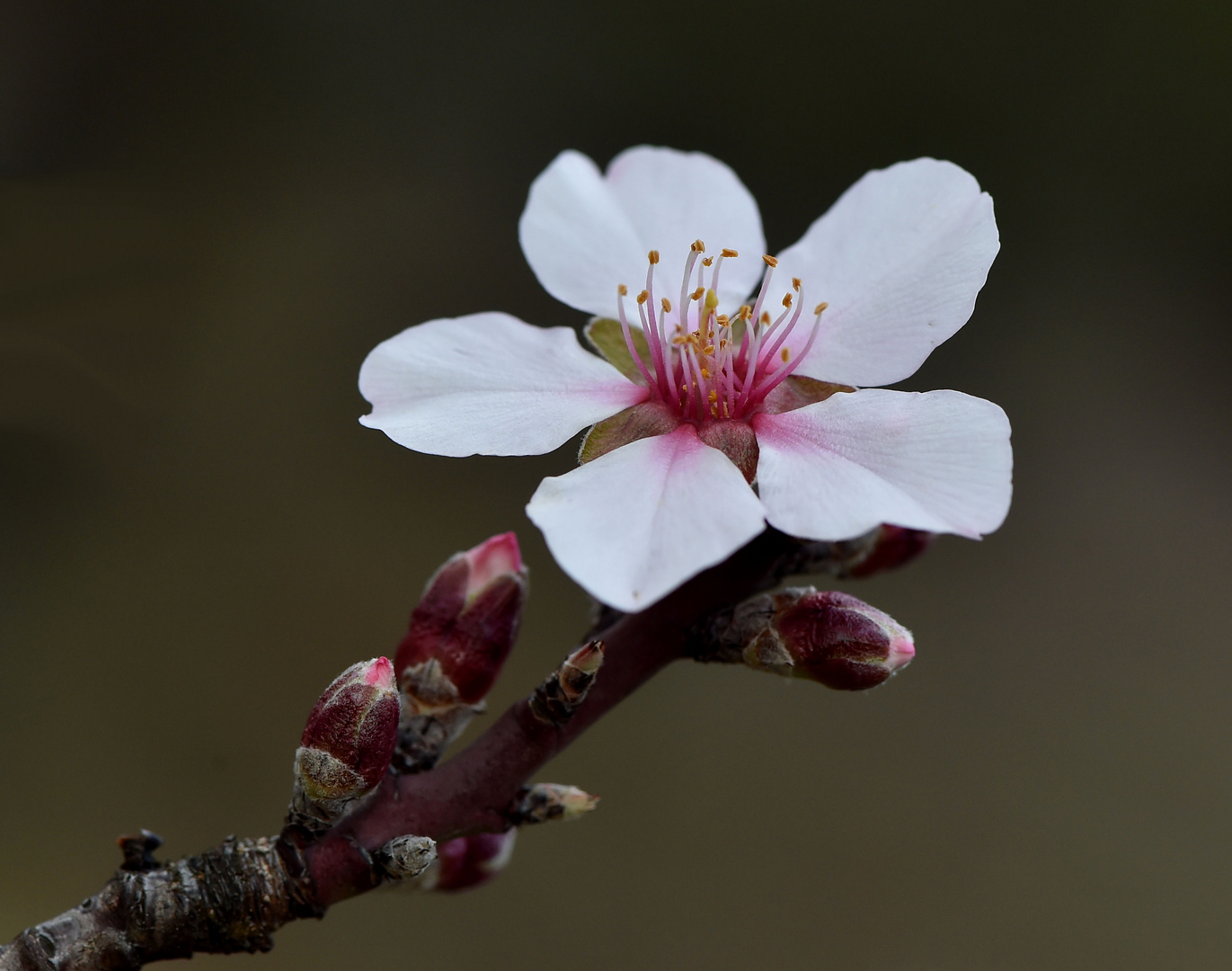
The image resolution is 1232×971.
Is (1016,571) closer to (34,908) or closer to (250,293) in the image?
(250,293)

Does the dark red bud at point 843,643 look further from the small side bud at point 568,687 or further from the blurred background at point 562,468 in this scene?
the blurred background at point 562,468

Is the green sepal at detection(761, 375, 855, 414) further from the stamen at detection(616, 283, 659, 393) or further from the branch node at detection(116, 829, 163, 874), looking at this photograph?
the branch node at detection(116, 829, 163, 874)

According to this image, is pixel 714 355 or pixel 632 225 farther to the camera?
pixel 632 225

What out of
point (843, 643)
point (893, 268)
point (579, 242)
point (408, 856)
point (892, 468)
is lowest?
point (408, 856)

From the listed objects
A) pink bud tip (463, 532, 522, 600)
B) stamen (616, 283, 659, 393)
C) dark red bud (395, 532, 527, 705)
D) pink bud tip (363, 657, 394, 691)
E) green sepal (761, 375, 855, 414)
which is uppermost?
stamen (616, 283, 659, 393)

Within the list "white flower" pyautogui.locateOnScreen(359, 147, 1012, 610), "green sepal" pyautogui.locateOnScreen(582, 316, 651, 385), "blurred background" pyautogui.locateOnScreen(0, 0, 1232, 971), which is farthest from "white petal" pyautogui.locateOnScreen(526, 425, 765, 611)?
"blurred background" pyautogui.locateOnScreen(0, 0, 1232, 971)

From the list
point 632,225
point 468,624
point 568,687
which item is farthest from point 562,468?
point 568,687

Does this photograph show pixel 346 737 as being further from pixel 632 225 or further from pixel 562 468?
pixel 562 468

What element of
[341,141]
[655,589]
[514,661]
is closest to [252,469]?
[514,661]
